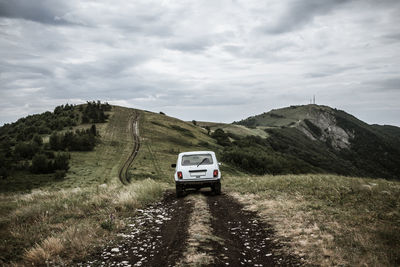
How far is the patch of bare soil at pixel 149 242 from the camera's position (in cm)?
523

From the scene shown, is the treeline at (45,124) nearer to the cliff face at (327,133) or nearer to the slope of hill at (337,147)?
the slope of hill at (337,147)

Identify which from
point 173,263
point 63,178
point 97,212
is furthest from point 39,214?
point 63,178

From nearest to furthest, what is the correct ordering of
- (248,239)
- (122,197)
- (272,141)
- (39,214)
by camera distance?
1. (248,239)
2. (39,214)
3. (122,197)
4. (272,141)

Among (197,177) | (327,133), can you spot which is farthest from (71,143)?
(327,133)

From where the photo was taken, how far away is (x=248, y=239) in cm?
650

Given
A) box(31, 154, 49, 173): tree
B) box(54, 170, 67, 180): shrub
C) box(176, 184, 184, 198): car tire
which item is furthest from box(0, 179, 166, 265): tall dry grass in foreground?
box(31, 154, 49, 173): tree

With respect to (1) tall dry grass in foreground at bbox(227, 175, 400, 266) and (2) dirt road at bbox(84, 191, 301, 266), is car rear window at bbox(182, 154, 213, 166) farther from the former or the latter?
(2) dirt road at bbox(84, 191, 301, 266)

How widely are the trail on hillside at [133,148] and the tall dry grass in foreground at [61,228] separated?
23.2m

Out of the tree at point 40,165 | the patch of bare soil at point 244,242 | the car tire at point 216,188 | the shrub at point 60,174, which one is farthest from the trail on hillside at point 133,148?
the patch of bare soil at point 244,242

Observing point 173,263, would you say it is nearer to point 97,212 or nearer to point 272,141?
point 97,212

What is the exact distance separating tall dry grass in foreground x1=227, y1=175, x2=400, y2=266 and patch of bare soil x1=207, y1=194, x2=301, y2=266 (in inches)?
12.8

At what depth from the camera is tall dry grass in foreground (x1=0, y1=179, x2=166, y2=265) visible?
17.7 feet

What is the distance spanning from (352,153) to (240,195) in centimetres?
17855

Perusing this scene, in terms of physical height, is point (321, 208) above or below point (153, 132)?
below
